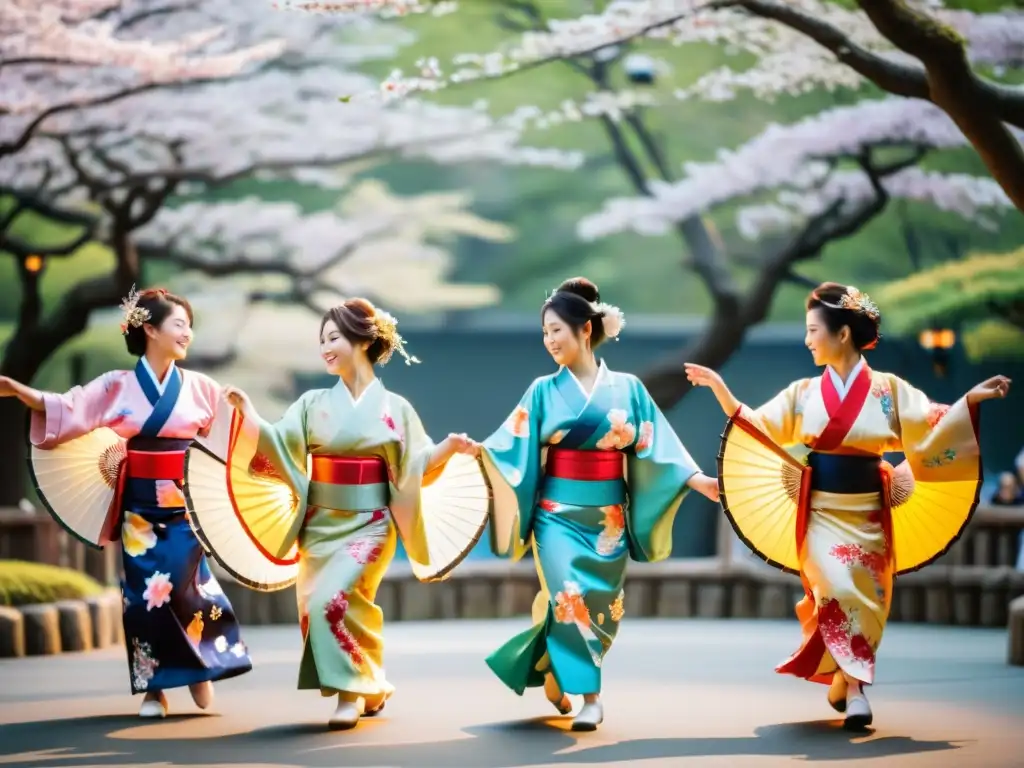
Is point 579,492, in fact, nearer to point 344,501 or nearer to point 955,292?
point 344,501

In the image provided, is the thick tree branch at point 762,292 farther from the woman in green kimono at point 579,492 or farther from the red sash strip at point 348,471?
the red sash strip at point 348,471

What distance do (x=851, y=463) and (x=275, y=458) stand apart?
2175 millimetres

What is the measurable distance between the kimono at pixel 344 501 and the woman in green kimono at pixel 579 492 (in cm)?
37

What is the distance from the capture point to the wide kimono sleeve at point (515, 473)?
19.8ft

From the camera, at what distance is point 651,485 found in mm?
6133

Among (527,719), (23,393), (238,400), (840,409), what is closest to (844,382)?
(840,409)

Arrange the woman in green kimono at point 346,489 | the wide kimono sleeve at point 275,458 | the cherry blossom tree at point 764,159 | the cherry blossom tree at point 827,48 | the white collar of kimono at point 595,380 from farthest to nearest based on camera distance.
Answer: the cherry blossom tree at point 764,159 < the cherry blossom tree at point 827,48 < the white collar of kimono at point 595,380 < the wide kimono sleeve at point 275,458 < the woman in green kimono at point 346,489

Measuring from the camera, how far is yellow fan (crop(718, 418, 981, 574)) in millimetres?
6125

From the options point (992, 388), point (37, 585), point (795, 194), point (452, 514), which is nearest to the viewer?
point (992, 388)

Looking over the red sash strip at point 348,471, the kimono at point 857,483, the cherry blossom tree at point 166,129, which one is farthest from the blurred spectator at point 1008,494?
the red sash strip at point 348,471

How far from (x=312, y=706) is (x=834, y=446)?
2.35 m

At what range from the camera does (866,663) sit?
584 cm

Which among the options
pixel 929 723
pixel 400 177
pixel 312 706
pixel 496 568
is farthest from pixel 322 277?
pixel 929 723

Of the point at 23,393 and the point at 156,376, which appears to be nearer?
the point at 23,393
